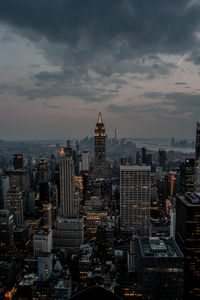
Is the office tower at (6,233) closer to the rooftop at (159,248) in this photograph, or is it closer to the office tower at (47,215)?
the office tower at (47,215)

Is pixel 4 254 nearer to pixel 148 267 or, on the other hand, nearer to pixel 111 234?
pixel 111 234

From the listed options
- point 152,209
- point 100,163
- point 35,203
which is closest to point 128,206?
point 152,209

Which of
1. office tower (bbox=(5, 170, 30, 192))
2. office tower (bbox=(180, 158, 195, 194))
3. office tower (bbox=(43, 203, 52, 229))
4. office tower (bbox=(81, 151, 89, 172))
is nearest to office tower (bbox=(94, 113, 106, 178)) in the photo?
office tower (bbox=(81, 151, 89, 172))

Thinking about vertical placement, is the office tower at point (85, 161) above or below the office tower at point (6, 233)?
above

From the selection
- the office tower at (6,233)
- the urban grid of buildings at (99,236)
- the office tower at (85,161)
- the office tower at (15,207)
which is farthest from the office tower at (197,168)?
the office tower at (85,161)

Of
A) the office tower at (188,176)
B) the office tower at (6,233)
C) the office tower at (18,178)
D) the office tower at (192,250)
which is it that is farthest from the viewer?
the office tower at (18,178)

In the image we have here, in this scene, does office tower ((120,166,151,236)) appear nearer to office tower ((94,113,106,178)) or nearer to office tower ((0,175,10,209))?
office tower ((0,175,10,209))
